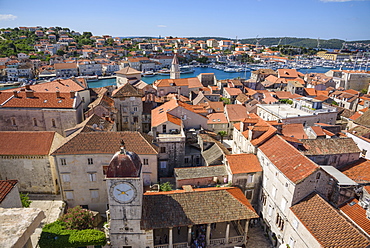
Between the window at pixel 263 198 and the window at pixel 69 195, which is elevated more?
the window at pixel 263 198

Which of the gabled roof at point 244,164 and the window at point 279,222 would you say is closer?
the window at point 279,222

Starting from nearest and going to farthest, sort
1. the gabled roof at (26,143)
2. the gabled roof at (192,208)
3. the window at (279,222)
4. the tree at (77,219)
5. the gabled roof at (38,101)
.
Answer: the gabled roof at (192,208) → the tree at (77,219) → the window at (279,222) → the gabled roof at (26,143) → the gabled roof at (38,101)

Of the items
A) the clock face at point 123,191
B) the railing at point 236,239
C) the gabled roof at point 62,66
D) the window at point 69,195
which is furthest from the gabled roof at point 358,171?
the gabled roof at point 62,66

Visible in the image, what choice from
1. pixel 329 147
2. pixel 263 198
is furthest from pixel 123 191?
pixel 329 147

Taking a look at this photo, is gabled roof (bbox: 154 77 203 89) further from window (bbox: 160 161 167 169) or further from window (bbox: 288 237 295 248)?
window (bbox: 288 237 295 248)

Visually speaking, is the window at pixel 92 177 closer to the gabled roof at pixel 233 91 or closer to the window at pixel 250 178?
the window at pixel 250 178

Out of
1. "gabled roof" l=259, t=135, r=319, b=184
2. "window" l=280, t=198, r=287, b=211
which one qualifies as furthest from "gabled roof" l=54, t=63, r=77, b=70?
Answer: "window" l=280, t=198, r=287, b=211

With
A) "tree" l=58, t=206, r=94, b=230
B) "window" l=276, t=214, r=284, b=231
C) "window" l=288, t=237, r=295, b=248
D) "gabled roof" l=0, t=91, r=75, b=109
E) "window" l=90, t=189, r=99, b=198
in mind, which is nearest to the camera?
"window" l=288, t=237, r=295, b=248
